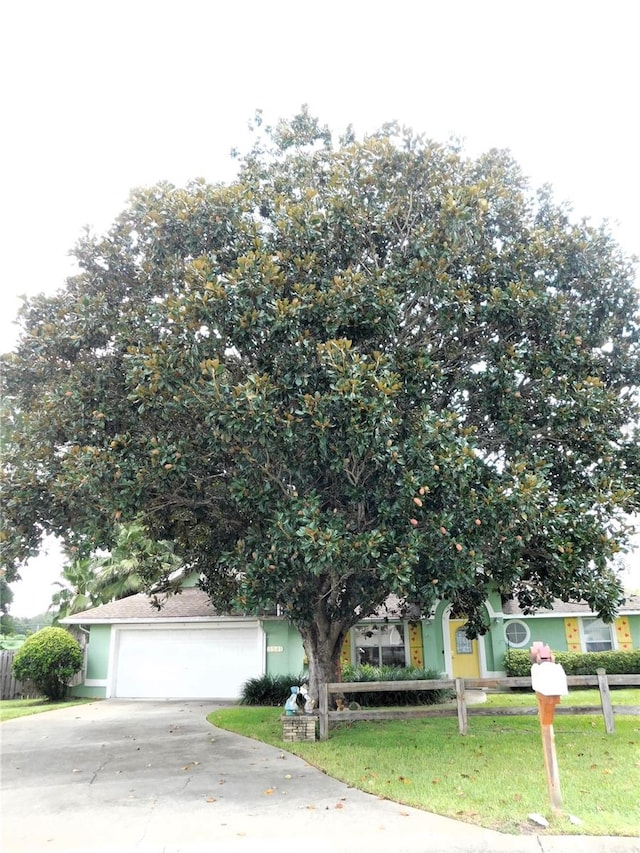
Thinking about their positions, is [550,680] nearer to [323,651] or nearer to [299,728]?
[299,728]

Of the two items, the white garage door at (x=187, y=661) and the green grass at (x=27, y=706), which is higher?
the white garage door at (x=187, y=661)

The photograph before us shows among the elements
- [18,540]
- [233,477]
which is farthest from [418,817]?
[18,540]

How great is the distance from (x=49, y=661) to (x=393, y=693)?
1055 centimetres

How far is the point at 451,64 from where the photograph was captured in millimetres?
8586

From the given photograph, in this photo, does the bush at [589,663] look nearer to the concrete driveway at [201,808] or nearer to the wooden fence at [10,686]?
the concrete driveway at [201,808]

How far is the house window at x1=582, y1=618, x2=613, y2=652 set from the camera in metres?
20.3

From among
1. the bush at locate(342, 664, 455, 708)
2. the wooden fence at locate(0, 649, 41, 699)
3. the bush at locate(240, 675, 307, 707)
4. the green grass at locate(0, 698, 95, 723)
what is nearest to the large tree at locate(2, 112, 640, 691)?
the bush at locate(342, 664, 455, 708)

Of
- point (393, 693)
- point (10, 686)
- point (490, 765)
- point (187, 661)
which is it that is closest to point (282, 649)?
point (187, 661)

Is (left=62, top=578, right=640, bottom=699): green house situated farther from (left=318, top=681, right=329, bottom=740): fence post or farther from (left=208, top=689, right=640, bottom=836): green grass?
(left=318, top=681, right=329, bottom=740): fence post

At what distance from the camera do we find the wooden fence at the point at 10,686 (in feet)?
67.9

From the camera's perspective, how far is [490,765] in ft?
27.4

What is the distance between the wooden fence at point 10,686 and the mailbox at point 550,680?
19.6 meters

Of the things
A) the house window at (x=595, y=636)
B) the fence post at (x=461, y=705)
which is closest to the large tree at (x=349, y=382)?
the fence post at (x=461, y=705)

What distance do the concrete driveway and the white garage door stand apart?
26.3 feet
